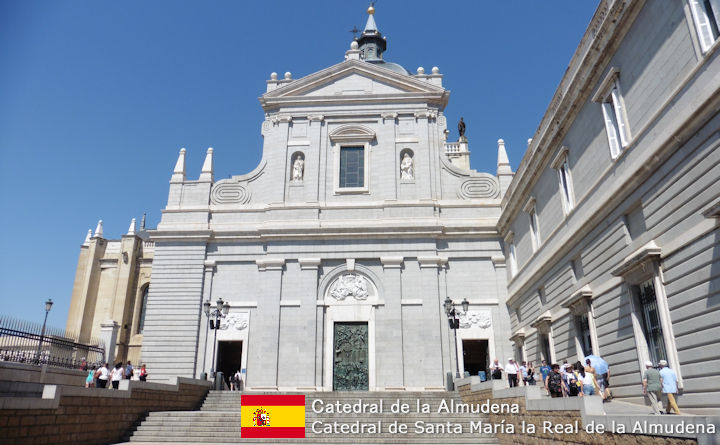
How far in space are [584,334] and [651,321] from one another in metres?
3.67

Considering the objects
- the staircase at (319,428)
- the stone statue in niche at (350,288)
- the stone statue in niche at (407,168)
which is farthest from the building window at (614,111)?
the stone statue in niche at (350,288)

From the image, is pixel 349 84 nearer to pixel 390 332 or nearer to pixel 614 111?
pixel 390 332

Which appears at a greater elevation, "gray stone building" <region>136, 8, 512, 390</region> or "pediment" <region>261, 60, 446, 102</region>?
"pediment" <region>261, 60, 446, 102</region>

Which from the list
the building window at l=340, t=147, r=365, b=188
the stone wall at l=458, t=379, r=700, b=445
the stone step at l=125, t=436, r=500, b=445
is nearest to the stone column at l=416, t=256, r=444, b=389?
the building window at l=340, t=147, r=365, b=188

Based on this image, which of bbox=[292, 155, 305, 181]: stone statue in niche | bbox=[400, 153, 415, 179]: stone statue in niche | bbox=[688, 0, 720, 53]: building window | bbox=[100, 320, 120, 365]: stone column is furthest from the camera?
bbox=[292, 155, 305, 181]: stone statue in niche

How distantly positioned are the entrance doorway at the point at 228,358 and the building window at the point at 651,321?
1816 cm

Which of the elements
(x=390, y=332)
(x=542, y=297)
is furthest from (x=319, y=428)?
(x=542, y=297)

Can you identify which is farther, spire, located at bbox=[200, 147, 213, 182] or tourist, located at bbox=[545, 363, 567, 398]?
spire, located at bbox=[200, 147, 213, 182]

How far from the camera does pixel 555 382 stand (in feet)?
40.8

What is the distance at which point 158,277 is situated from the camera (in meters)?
25.2

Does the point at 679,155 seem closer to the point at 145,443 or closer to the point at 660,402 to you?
the point at 660,402

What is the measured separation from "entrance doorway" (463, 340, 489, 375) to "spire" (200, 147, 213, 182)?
50.3 ft

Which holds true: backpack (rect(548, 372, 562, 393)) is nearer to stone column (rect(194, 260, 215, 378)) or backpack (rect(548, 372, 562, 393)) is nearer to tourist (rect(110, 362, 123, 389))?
tourist (rect(110, 362, 123, 389))

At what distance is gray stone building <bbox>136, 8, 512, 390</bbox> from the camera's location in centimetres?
2361
